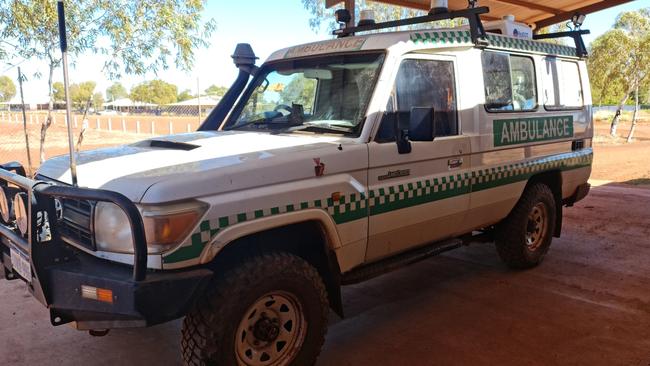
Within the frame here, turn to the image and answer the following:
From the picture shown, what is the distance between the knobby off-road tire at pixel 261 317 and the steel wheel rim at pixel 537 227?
9.72 feet

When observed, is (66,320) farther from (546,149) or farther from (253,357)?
(546,149)

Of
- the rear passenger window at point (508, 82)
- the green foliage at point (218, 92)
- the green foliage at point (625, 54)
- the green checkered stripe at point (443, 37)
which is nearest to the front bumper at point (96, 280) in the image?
the green checkered stripe at point (443, 37)

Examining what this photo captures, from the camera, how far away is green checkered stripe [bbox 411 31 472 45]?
3783mm

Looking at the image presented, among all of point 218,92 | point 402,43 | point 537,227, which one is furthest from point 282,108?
point 218,92

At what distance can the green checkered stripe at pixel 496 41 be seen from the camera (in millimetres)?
3844

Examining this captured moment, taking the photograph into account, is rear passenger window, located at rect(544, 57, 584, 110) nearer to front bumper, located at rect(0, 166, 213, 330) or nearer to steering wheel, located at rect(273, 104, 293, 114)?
steering wheel, located at rect(273, 104, 293, 114)

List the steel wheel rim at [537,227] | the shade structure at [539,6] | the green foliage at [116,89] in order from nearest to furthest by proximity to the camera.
A: 1. the steel wheel rim at [537,227]
2. the shade structure at [539,6]
3. the green foliage at [116,89]

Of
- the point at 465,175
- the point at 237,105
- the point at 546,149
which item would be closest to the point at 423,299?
the point at 465,175

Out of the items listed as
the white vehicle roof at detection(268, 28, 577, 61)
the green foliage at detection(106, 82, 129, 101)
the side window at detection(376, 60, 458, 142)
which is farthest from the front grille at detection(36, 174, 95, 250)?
the green foliage at detection(106, 82, 129, 101)

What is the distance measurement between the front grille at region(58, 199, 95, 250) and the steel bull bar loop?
0.14m

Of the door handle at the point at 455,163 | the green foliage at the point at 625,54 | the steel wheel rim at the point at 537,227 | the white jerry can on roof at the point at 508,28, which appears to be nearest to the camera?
the door handle at the point at 455,163

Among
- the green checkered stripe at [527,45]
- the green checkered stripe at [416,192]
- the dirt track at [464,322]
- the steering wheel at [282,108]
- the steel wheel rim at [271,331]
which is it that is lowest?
the dirt track at [464,322]

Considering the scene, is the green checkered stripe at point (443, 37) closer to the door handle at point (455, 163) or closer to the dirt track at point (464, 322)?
the door handle at point (455, 163)

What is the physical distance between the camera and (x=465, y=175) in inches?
163
